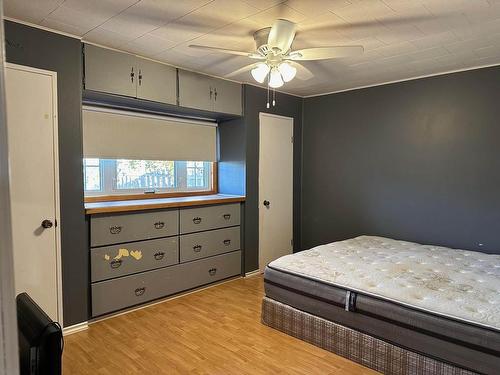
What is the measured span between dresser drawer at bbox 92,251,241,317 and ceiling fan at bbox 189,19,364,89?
6.84 ft

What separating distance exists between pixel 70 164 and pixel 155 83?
110cm

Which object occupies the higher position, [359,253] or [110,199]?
[110,199]

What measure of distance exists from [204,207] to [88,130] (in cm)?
137

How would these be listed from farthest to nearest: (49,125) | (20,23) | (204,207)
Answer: (204,207), (49,125), (20,23)

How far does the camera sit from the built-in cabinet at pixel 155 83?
283 cm

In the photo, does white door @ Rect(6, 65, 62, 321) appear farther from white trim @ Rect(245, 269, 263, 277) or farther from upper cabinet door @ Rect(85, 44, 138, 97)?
white trim @ Rect(245, 269, 263, 277)

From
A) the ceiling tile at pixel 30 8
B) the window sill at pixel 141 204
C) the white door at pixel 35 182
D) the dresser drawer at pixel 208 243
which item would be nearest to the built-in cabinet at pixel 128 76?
the white door at pixel 35 182

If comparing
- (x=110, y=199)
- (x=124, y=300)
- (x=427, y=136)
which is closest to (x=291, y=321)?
(x=124, y=300)

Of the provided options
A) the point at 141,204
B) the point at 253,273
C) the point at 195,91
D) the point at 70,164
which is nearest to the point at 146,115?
the point at 195,91

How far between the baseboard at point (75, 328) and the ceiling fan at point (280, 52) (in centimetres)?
236

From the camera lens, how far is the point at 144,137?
3.58 metres

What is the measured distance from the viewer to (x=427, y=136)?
375 centimetres

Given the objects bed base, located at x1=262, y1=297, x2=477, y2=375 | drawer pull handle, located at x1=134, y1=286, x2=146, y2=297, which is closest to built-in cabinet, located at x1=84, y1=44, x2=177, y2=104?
drawer pull handle, located at x1=134, y1=286, x2=146, y2=297

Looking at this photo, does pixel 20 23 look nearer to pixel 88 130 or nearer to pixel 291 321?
pixel 88 130
